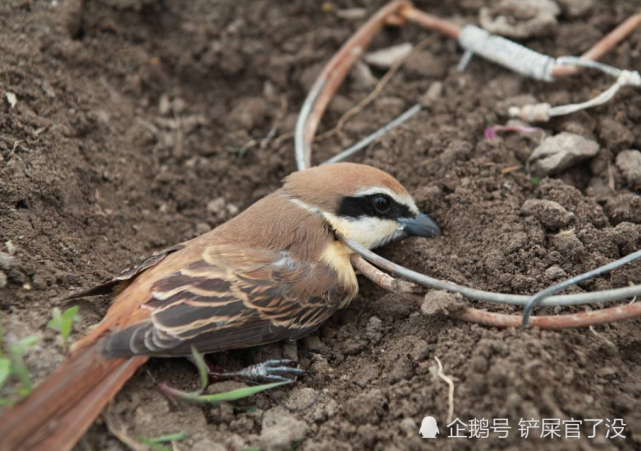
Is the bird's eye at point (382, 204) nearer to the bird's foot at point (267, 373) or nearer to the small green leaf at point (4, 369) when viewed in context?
the bird's foot at point (267, 373)

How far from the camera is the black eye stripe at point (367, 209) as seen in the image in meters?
4.73

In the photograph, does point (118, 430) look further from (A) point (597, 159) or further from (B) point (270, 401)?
(A) point (597, 159)

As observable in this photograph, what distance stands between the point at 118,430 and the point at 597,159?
3852mm

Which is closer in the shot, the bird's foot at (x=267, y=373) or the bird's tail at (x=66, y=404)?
the bird's tail at (x=66, y=404)

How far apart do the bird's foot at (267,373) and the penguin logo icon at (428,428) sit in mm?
917

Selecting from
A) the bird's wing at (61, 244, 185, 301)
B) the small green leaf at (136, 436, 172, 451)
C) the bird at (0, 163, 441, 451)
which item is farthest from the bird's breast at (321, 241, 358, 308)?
the small green leaf at (136, 436, 172, 451)

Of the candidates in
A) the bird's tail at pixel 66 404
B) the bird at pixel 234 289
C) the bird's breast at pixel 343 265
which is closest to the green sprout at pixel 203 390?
the bird at pixel 234 289

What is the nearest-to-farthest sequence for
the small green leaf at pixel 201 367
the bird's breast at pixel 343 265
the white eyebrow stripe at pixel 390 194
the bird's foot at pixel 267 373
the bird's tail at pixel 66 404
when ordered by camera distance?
the bird's tail at pixel 66 404 → the small green leaf at pixel 201 367 → the bird's foot at pixel 267 373 → the bird's breast at pixel 343 265 → the white eyebrow stripe at pixel 390 194

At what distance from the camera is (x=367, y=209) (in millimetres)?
4773

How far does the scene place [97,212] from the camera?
5.01m

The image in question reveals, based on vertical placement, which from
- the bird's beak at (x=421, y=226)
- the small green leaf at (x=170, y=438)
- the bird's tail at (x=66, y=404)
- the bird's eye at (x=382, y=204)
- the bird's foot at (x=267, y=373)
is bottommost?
the bird's beak at (x=421, y=226)

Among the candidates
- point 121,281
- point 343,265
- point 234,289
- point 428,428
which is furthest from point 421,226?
point 121,281

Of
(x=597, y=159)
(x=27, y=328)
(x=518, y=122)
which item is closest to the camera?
(x=27, y=328)

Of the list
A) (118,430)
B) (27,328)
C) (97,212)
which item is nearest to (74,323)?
(27,328)
